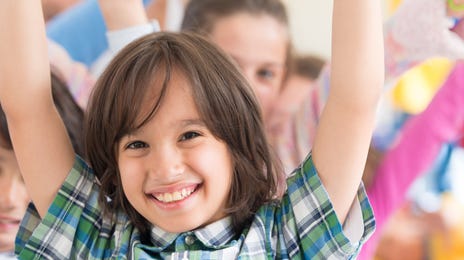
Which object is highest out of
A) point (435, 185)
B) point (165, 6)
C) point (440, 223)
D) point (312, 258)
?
point (165, 6)

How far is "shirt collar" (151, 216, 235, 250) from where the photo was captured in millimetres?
740

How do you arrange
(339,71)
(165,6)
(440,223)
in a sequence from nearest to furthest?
(339,71)
(165,6)
(440,223)

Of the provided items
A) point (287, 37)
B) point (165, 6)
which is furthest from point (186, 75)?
point (165, 6)

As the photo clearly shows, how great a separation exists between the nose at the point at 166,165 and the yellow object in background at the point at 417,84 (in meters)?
1.03

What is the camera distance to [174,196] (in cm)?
70

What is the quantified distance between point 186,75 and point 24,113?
161 mm

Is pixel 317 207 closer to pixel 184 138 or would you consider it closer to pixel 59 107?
pixel 184 138

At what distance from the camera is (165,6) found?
4.95ft

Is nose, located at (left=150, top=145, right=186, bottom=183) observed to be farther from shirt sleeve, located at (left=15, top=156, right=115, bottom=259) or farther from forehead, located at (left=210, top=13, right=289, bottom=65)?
forehead, located at (left=210, top=13, right=289, bottom=65)

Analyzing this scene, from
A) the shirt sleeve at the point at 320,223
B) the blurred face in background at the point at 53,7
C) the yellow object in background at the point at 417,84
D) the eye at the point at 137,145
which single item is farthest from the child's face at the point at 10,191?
the yellow object in background at the point at 417,84

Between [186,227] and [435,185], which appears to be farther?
[435,185]

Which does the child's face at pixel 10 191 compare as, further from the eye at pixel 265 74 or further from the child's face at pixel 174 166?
the eye at pixel 265 74

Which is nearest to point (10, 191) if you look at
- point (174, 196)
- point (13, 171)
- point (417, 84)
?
point (13, 171)

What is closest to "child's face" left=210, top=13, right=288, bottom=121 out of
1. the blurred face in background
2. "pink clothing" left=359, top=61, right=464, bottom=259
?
"pink clothing" left=359, top=61, right=464, bottom=259
